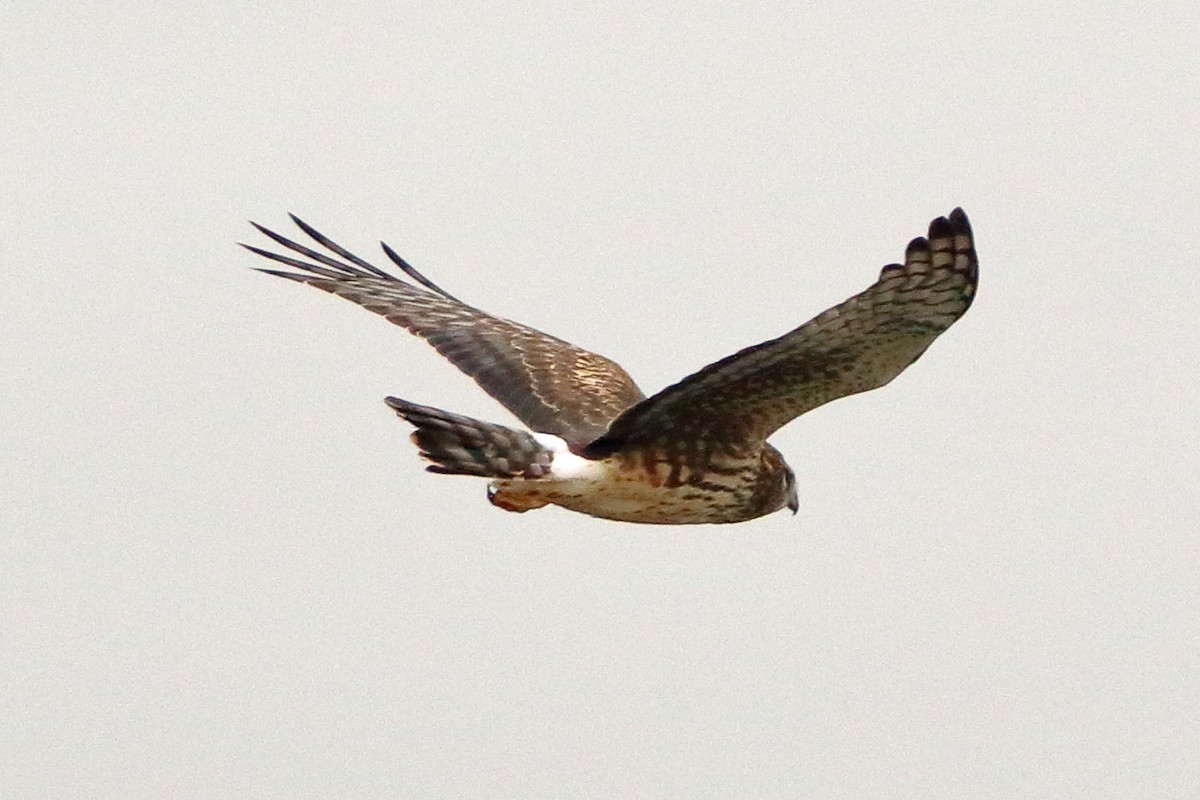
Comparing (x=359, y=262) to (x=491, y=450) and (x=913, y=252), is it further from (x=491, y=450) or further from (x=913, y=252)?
(x=913, y=252)

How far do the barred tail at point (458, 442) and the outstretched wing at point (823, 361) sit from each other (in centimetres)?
52

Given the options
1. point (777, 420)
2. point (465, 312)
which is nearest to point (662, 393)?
point (777, 420)

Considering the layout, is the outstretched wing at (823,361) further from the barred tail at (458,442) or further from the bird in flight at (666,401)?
the barred tail at (458,442)

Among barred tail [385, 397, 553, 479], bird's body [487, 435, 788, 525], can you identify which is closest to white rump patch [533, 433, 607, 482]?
bird's body [487, 435, 788, 525]

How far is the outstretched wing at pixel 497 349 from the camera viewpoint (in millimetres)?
11875

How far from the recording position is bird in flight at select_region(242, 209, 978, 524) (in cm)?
974

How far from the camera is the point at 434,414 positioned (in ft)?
33.9

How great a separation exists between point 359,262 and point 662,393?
3637mm

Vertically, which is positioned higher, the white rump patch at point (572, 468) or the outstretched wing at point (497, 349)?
the outstretched wing at point (497, 349)

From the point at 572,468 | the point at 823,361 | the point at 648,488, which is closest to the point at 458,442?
the point at 572,468

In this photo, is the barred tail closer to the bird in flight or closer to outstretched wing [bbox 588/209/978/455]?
the bird in flight

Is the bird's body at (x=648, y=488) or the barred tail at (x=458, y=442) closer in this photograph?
the barred tail at (x=458, y=442)

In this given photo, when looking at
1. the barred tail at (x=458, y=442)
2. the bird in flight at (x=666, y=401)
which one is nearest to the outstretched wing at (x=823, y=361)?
the bird in flight at (x=666, y=401)

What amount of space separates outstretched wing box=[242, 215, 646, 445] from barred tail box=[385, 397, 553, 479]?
728 mm
